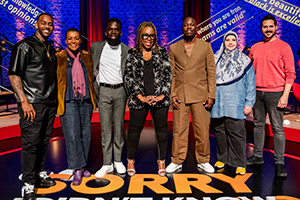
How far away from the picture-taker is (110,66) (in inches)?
91.1

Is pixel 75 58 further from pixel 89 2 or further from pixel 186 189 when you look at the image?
pixel 89 2

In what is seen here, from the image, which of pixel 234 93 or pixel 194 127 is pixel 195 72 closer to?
pixel 234 93

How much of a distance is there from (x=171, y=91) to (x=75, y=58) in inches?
37.2

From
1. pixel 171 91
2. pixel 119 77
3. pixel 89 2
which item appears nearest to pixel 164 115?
pixel 171 91

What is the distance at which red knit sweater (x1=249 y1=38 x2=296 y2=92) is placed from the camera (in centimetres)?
239

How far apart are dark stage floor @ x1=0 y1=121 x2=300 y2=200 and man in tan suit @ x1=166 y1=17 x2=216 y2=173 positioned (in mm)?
219

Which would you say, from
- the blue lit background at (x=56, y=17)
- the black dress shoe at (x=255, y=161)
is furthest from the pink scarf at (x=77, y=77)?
the blue lit background at (x=56, y=17)

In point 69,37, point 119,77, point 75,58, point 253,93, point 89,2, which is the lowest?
point 253,93

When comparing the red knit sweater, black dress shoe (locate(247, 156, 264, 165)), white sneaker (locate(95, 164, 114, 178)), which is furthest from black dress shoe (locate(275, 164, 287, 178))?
white sneaker (locate(95, 164, 114, 178))

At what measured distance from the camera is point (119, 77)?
2.33m

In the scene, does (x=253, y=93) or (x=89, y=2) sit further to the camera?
(x=89, y=2)

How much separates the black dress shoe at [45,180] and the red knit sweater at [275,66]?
222 centimetres

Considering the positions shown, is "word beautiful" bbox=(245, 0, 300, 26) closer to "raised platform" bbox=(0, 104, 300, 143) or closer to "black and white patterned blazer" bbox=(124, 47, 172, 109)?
"raised platform" bbox=(0, 104, 300, 143)

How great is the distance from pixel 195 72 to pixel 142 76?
1.68 feet
